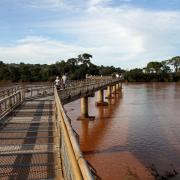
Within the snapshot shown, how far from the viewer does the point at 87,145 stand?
24578 millimetres

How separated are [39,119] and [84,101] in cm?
2179

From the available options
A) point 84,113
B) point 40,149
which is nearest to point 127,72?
point 84,113

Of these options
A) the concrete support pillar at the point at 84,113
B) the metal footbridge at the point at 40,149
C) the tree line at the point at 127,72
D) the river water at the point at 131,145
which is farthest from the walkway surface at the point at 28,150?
the tree line at the point at 127,72

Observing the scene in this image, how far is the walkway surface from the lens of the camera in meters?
7.92

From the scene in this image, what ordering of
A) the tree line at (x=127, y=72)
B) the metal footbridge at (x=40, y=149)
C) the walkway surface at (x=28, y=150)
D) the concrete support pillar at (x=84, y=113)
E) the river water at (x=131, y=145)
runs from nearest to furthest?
the metal footbridge at (x=40, y=149) → the walkway surface at (x=28, y=150) → the river water at (x=131, y=145) → the concrete support pillar at (x=84, y=113) → the tree line at (x=127, y=72)

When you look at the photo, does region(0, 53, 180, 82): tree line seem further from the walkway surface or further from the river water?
the walkway surface

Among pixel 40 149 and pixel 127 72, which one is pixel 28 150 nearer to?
pixel 40 149

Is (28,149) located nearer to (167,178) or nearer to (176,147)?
(167,178)

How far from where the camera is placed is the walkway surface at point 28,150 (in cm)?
792

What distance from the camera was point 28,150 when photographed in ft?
31.9

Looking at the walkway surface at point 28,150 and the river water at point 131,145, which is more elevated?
the walkway surface at point 28,150

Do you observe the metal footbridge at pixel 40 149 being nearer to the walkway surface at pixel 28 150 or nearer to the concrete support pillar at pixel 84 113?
the walkway surface at pixel 28 150

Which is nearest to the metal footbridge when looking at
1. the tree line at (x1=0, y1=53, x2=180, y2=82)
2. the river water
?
the river water

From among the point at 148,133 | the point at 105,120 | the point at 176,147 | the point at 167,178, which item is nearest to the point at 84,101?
the point at 105,120
